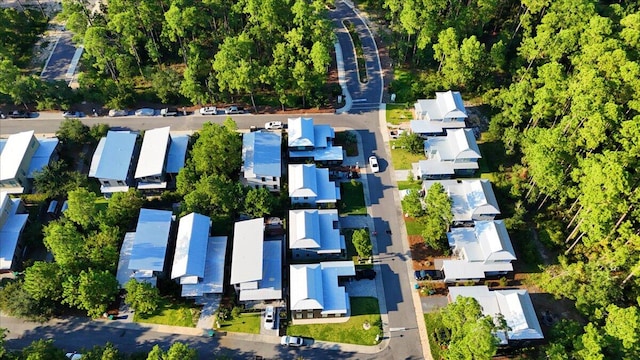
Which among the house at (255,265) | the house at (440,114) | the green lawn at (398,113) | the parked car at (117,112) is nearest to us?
the house at (255,265)

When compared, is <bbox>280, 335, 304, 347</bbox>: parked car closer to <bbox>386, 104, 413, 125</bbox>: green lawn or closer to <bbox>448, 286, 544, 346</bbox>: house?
<bbox>448, 286, 544, 346</bbox>: house

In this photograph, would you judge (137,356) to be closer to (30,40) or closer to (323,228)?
(323,228)

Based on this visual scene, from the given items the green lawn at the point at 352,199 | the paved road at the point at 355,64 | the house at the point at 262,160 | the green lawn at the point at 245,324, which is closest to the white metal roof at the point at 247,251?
the green lawn at the point at 245,324

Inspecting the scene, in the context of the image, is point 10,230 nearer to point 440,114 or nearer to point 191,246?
point 191,246

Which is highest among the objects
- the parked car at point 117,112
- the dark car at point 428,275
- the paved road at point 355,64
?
the paved road at point 355,64

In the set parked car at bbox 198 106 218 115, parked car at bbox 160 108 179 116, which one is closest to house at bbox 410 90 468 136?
parked car at bbox 198 106 218 115

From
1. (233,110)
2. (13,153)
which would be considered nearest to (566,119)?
(233,110)

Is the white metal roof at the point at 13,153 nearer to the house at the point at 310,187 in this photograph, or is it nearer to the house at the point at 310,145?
the house at the point at 310,145

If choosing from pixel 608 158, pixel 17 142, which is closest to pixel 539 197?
pixel 608 158
